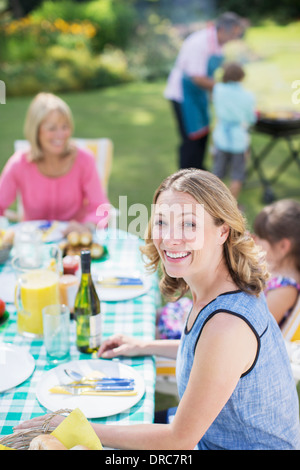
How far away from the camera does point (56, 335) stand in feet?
5.83

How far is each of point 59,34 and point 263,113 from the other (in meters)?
9.24

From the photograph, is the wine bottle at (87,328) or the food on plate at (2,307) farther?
the food on plate at (2,307)

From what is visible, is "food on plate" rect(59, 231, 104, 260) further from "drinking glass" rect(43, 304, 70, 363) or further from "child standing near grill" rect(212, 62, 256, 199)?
"child standing near grill" rect(212, 62, 256, 199)

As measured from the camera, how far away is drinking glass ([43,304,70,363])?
1766mm

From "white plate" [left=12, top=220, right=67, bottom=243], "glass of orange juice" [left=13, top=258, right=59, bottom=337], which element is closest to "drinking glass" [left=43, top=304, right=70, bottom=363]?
"glass of orange juice" [left=13, top=258, right=59, bottom=337]

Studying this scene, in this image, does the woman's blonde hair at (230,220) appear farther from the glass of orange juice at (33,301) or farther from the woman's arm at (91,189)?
the woman's arm at (91,189)

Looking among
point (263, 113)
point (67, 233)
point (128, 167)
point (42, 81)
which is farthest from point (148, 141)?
point (67, 233)

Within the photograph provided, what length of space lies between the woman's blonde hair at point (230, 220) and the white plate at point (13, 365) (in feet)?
2.28

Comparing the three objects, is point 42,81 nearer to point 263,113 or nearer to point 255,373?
point 263,113

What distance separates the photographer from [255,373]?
1.47 m

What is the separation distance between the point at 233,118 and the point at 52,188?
2559 mm

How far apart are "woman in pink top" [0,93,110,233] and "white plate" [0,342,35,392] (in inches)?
56.5

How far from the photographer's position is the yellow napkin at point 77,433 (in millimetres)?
1136

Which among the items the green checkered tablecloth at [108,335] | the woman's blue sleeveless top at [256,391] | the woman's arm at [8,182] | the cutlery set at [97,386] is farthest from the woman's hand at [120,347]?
the woman's arm at [8,182]
